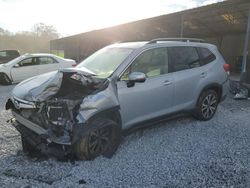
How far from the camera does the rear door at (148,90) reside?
384 cm

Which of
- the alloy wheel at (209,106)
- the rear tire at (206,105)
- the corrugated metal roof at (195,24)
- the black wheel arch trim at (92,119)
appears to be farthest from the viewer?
the corrugated metal roof at (195,24)

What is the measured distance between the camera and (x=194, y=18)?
1547 centimetres

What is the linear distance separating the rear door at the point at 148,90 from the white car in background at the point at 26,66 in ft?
23.2

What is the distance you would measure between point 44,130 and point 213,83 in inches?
139

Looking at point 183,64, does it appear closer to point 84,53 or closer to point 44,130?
point 44,130

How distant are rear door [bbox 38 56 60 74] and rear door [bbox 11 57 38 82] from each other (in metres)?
0.17

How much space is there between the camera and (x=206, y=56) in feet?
17.2

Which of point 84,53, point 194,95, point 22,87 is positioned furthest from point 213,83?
point 84,53

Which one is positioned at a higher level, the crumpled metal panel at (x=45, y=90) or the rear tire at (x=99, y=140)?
the crumpled metal panel at (x=45, y=90)

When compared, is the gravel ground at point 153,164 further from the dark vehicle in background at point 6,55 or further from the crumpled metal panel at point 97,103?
the dark vehicle in background at point 6,55

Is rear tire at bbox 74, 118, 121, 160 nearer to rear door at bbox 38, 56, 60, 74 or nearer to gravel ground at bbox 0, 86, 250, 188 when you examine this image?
gravel ground at bbox 0, 86, 250, 188

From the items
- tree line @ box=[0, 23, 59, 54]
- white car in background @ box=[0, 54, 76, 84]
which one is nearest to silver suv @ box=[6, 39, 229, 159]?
white car in background @ box=[0, 54, 76, 84]

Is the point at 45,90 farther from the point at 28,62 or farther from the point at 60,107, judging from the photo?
the point at 28,62

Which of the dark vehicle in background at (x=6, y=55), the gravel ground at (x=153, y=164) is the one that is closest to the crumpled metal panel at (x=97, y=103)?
the gravel ground at (x=153, y=164)
